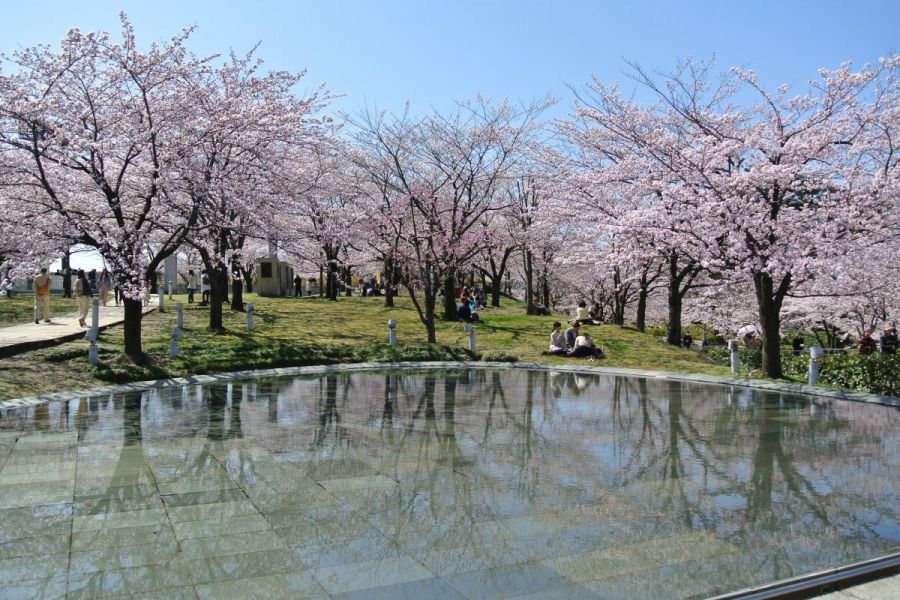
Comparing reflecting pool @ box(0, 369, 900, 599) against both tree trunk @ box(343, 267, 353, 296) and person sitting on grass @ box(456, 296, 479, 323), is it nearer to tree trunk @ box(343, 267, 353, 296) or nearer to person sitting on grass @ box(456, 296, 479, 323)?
person sitting on grass @ box(456, 296, 479, 323)

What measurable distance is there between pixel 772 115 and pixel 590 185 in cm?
718

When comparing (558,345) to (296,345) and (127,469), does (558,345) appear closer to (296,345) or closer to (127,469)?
(296,345)

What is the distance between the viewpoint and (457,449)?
834cm

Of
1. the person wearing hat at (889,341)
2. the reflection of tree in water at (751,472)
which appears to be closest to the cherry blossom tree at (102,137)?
the reflection of tree in water at (751,472)

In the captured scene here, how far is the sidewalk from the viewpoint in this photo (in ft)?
51.7

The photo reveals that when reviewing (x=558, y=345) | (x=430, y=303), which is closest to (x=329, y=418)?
(x=430, y=303)

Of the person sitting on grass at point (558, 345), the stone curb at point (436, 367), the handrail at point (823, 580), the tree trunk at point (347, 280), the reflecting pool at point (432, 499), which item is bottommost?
the stone curb at point (436, 367)

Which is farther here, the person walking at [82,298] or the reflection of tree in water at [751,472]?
the person walking at [82,298]

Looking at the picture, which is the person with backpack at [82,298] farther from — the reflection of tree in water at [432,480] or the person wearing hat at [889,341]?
the person wearing hat at [889,341]

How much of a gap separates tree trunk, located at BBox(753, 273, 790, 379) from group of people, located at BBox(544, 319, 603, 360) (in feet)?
16.0

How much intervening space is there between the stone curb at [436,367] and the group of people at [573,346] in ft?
6.08

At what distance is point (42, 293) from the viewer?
20875 millimetres

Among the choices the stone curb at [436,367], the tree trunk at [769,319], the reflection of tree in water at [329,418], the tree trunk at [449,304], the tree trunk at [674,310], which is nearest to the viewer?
the reflection of tree in water at [329,418]

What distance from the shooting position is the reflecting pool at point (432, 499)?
466cm
